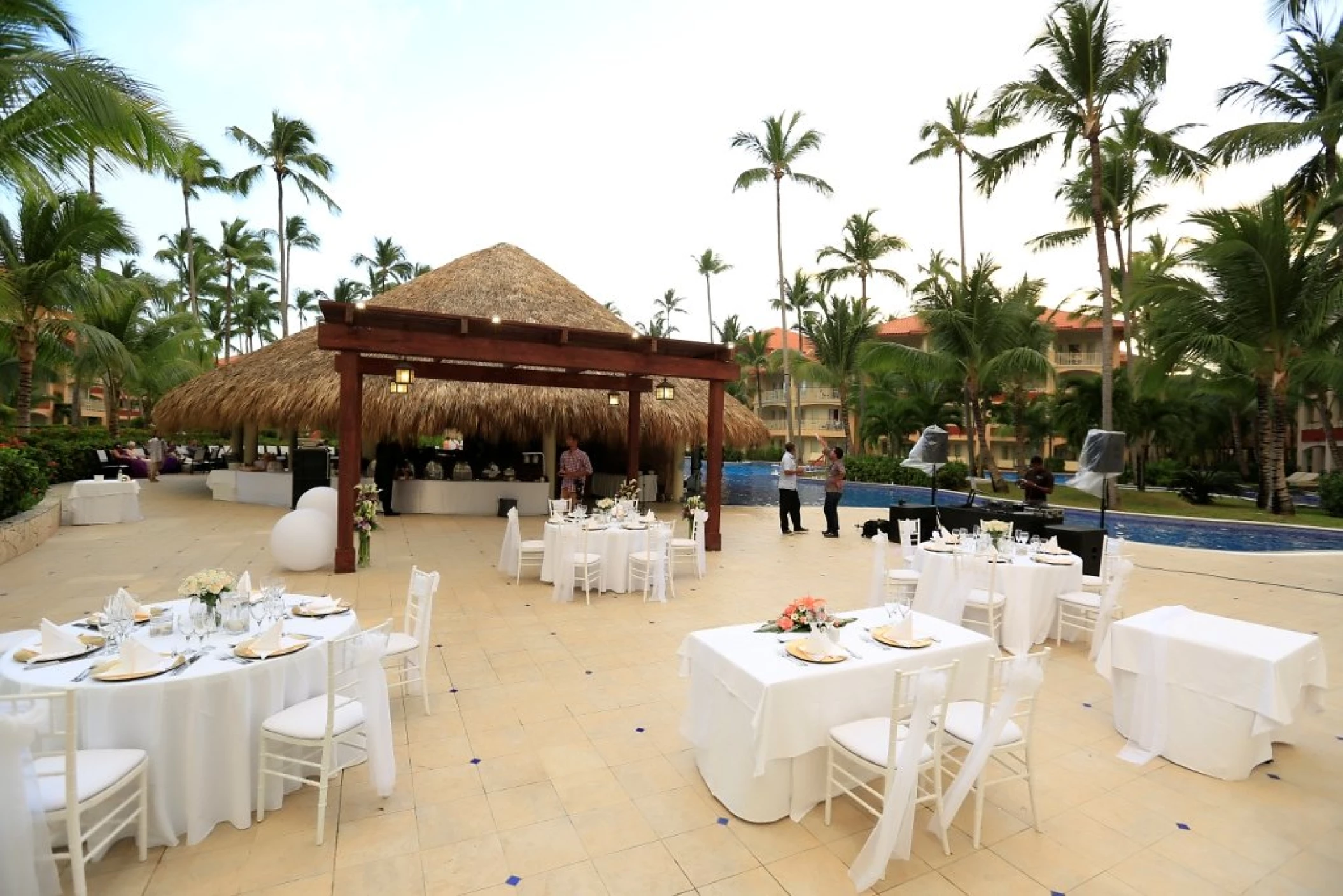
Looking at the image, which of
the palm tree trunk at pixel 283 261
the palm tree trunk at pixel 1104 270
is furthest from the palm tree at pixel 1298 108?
the palm tree trunk at pixel 283 261

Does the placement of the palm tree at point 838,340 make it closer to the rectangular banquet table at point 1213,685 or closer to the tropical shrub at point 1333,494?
the tropical shrub at point 1333,494

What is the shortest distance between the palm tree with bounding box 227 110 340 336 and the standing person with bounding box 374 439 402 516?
14.7 m

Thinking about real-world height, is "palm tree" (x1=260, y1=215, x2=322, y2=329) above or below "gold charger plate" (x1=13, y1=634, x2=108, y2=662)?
above

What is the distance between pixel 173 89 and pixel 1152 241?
3167 cm

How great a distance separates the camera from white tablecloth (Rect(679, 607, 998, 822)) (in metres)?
2.92

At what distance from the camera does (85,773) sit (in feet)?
8.14

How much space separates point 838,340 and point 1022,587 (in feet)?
64.5

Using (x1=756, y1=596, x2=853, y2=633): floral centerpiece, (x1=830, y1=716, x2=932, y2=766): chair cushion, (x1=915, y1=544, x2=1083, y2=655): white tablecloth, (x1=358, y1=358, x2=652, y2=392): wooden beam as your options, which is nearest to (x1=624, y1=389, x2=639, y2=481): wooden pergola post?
(x1=358, y1=358, x2=652, y2=392): wooden beam

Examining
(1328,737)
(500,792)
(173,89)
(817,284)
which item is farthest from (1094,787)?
(817,284)

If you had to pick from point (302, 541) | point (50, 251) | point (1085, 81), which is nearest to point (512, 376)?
point (302, 541)

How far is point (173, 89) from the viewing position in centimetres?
652

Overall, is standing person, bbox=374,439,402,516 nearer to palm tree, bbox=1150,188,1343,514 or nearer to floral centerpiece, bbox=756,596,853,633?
floral centerpiece, bbox=756,596,853,633

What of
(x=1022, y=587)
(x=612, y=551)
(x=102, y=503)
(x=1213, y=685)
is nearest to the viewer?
(x=1213, y=685)

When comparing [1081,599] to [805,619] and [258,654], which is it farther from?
[258,654]
